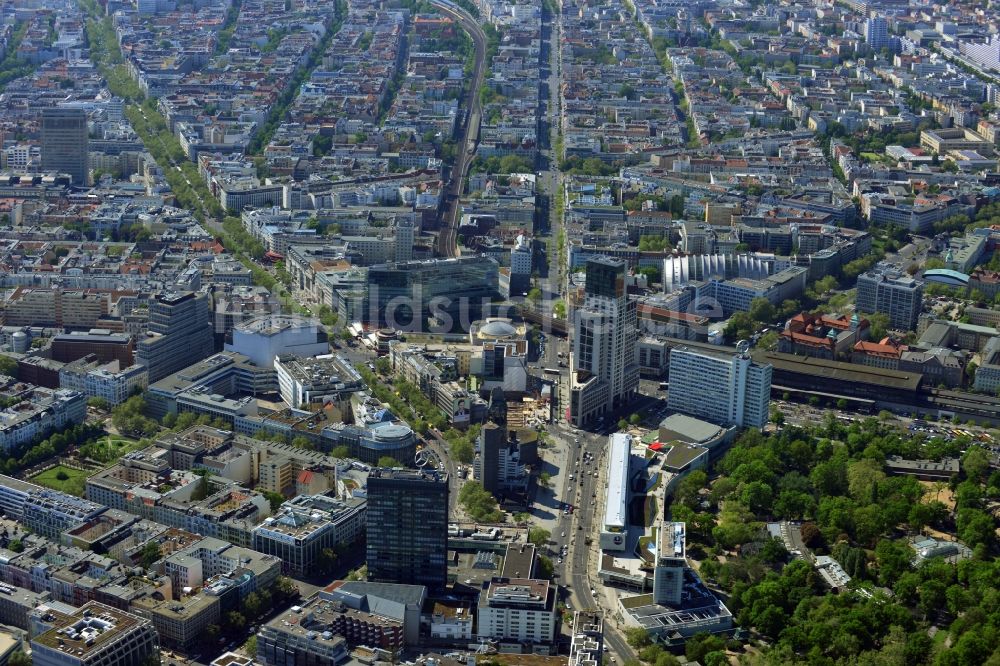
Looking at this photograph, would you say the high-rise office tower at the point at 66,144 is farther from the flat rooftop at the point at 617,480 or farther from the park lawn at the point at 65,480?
the flat rooftop at the point at 617,480

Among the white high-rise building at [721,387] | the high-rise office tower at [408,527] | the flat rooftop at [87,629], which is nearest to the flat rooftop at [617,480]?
the white high-rise building at [721,387]

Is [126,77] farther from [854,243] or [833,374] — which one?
[833,374]

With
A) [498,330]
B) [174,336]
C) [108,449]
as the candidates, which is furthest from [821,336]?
[108,449]

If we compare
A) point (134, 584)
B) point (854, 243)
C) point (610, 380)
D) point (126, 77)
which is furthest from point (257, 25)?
point (134, 584)

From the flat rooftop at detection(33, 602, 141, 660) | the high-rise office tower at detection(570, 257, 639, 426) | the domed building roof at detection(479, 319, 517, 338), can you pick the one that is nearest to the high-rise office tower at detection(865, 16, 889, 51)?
the domed building roof at detection(479, 319, 517, 338)

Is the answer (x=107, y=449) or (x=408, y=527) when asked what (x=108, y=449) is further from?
(x=408, y=527)
